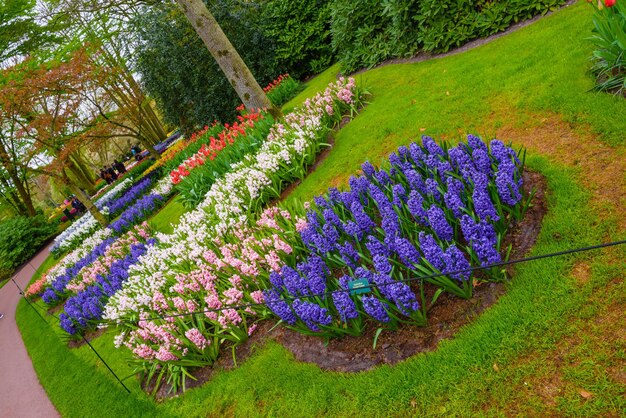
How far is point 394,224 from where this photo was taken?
11.5 ft

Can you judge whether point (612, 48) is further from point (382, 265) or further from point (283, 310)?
point (283, 310)

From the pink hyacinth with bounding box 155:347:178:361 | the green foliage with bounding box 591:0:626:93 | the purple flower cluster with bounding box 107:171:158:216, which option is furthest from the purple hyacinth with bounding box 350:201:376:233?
the purple flower cluster with bounding box 107:171:158:216

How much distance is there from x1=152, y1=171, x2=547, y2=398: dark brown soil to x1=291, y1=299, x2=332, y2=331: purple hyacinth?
25 centimetres

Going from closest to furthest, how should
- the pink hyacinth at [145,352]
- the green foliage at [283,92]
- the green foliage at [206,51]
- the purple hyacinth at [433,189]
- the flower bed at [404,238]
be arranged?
the flower bed at [404,238], the purple hyacinth at [433,189], the pink hyacinth at [145,352], the green foliage at [283,92], the green foliage at [206,51]

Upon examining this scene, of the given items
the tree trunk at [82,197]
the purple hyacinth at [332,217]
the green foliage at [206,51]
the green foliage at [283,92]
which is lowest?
the purple hyacinth at [332,217]

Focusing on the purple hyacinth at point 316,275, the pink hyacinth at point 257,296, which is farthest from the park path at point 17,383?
the purple hyacinth at point 316,275

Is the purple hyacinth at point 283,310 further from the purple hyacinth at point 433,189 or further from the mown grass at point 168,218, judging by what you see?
the mown grass at point 168,218

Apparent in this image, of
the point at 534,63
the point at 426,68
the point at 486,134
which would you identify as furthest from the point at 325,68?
the point at 486,134

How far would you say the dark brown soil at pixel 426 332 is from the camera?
3.04 m

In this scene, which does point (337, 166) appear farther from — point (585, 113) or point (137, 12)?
point (137, 12)

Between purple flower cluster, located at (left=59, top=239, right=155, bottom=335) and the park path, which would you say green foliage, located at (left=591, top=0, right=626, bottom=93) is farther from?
the park path

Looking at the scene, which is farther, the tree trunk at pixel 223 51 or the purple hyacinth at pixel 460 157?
the tree trunk at pixel 223 51

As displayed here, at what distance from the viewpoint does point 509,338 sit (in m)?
2.69

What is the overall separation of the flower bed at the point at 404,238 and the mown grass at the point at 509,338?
0.37 meters
